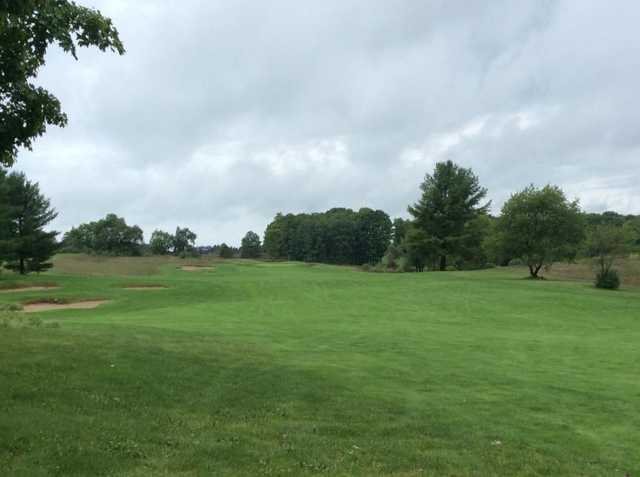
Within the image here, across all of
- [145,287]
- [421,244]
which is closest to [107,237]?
[421,244]

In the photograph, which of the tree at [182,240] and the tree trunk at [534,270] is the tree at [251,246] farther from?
the tree trunk at [534,270]

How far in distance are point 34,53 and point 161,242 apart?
158791 mm

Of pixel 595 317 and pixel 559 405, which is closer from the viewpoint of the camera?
pixel 559 405

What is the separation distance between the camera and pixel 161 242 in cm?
16200

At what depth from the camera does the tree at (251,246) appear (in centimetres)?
16588

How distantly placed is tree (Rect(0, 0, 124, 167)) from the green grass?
4.14 m

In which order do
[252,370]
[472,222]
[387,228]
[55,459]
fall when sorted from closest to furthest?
[55,459]
[252,370]
[472,222]
[387,228]

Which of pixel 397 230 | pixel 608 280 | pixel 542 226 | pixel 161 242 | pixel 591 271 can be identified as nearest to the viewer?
pixel 608 280

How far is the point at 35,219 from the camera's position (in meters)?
46.6

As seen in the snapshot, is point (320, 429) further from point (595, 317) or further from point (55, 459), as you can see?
point (595, 317)

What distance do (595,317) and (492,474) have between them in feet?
84.6

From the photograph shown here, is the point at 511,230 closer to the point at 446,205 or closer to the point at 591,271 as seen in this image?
the point at 591,271

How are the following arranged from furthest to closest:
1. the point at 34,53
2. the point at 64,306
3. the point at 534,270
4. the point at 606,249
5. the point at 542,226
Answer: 1. the point at 534,270
2. the point at 542,226
3. the point at 606,249
4. the point at 64,306
5. the point at 34,53

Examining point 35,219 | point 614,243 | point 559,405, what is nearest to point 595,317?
point 614,243
